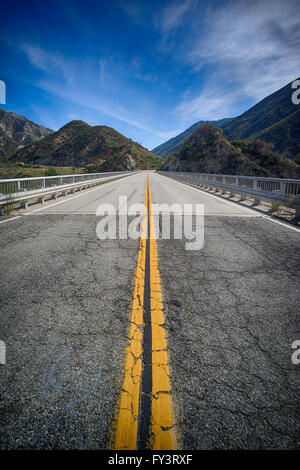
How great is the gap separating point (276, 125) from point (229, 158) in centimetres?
7278

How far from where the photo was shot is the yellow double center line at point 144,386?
1406mm

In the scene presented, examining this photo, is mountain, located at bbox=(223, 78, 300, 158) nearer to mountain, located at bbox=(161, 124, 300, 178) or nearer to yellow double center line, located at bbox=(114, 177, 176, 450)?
mountain, located at bbox=(161, 124, 300, 178)

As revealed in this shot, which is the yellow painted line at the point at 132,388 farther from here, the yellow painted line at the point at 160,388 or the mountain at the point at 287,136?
the mountain at the point at 287,136

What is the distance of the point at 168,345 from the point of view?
216cm

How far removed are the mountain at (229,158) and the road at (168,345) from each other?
189ft

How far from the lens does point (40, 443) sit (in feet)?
4.51

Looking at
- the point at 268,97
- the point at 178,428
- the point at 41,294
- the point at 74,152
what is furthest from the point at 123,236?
the point at 268,97

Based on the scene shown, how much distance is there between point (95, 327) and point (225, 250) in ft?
11.3

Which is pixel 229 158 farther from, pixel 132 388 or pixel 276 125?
pixel 276 125

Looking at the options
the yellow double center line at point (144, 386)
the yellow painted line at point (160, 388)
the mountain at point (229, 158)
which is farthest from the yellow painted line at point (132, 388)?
the mountain at point (229, 158)

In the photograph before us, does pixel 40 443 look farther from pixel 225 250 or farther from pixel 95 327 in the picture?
pixel 225 250

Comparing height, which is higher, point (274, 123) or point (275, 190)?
point (274, 123)

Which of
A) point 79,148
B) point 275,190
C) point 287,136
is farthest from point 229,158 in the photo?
point 79,148

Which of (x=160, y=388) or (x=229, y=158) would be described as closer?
(x=160, y=388)
